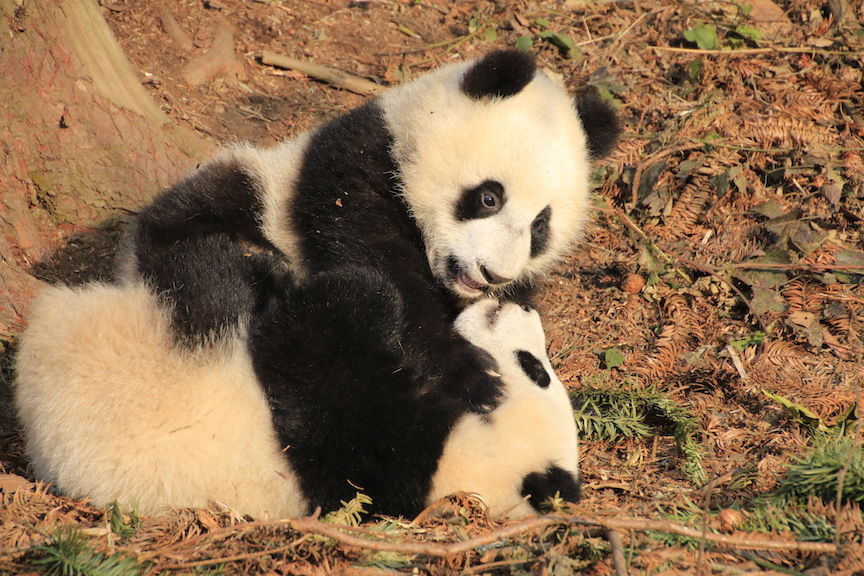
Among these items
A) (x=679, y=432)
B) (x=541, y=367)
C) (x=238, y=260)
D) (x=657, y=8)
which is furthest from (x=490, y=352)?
(x=657, y=8)

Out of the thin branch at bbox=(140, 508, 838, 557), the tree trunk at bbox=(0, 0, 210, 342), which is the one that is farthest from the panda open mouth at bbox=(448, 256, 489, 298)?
the tree trunk at bbox=(0, 0, 210, 342)


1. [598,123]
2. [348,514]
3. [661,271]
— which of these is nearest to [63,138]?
[348,514]

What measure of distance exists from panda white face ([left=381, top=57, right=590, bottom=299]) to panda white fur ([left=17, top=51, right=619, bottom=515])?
1cm

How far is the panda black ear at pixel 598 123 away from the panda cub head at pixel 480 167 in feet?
0.76

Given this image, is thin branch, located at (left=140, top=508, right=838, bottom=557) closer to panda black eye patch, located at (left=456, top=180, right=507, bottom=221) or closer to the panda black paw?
the panda black paw

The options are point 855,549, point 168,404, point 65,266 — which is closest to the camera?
point 855,549

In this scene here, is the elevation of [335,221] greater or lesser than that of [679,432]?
greater

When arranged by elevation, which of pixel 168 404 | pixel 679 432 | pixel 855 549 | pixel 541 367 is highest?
pixel 168 404

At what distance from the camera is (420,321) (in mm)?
3295

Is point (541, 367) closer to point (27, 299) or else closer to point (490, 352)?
point (490, 352)

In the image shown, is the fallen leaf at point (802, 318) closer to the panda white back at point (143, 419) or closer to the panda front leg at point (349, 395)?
the panda front leg at point (349, 395)

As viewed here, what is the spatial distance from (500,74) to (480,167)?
0.48 meters

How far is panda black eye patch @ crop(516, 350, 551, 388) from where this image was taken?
3301 mm

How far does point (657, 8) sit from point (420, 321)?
379 centimetres
